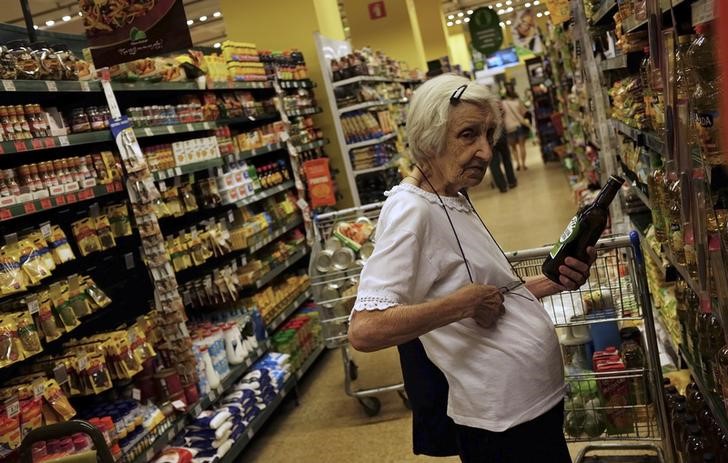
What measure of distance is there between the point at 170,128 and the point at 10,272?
1752 millimetres

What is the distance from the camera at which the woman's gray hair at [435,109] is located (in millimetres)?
1880

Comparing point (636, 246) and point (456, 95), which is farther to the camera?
point (636, 246)

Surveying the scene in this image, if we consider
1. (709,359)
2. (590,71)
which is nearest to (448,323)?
(709,359)

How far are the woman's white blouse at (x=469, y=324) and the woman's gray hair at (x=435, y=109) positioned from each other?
121 millimetres

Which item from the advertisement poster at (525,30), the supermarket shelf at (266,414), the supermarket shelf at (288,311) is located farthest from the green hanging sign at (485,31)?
the supermarket shelf at (266,414)

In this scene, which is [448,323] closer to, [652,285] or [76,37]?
[652,285]

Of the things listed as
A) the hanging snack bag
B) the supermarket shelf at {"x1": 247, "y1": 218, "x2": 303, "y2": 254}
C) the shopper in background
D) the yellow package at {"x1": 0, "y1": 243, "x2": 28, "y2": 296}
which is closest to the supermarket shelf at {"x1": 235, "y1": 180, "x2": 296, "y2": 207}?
the supermarket shelf at {"x1": 247, "y1": 218, "x2": 303, "y2": 254}

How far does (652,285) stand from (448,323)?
107 inches

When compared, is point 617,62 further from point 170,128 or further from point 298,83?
point 298,83

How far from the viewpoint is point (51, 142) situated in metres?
3.45

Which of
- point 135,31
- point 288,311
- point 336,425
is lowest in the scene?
point 336,425

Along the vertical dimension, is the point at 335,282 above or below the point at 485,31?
below

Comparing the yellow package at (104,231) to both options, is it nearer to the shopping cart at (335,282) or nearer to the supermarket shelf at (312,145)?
the shopping cart at (335,282)

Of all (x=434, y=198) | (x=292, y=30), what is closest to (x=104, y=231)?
(x=434, y=198)
